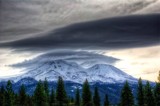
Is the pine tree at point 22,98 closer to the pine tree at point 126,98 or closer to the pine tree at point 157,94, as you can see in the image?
the pine tree at point 126,98

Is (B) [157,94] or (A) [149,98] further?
(A) [149,98]

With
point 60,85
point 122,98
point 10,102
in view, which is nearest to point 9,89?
point 10,102

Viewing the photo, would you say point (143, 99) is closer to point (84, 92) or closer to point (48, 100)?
point (84, 92)

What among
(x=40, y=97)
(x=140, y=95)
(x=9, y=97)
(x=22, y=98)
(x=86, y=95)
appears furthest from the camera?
(x=9, y=97)

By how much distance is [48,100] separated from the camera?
6398 inches

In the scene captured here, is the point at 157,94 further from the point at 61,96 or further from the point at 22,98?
the point at 22,98

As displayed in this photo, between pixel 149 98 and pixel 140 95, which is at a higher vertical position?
pixel 140 95

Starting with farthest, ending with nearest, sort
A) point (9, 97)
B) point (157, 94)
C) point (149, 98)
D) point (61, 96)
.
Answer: point (9, 97) < point (61, 96) < point (149, 98) < point (157, 94)

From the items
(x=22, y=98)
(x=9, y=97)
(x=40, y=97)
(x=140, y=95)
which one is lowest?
(x=140, y=95)

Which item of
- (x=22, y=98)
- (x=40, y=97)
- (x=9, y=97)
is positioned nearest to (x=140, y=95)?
(x=40, y=97)

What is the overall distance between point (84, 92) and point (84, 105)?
160 inches

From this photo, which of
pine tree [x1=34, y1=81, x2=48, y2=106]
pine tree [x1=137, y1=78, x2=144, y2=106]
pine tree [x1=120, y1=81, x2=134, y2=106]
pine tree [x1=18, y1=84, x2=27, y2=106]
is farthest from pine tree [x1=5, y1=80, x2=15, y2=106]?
pine tree [x1=137, y1=78, x2=144, y2=106]

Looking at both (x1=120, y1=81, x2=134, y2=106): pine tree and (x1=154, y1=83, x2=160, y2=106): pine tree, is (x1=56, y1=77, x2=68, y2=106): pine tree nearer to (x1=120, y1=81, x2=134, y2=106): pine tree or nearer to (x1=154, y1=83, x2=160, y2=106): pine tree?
(x1=120, y1=81, x2=134, y2=106): pine tree

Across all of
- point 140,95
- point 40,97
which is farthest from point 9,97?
point 140,95
